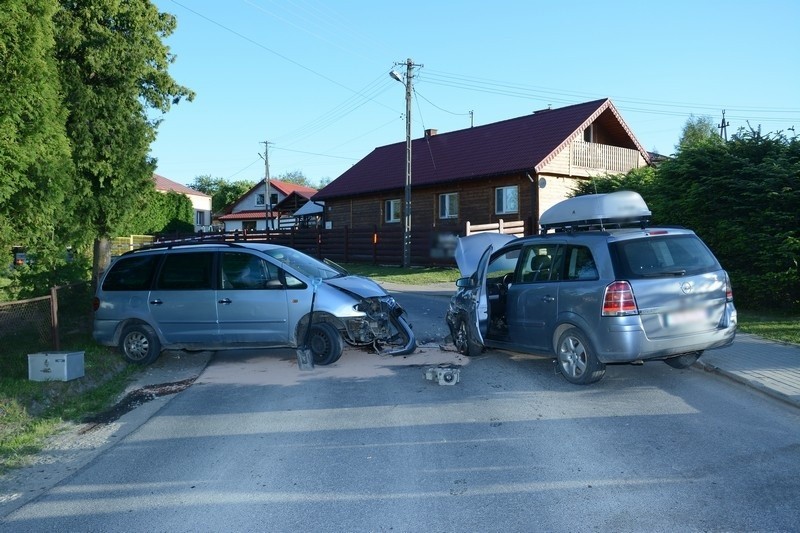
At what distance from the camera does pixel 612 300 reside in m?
6.99

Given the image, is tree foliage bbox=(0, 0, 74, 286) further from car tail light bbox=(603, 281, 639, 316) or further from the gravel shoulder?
car tail light bbox=(603, 281, 639, 316)

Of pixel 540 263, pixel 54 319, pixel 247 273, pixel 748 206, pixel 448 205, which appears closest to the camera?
pixel 540 263

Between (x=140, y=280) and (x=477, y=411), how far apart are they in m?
5.86

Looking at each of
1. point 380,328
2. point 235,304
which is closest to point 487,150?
point 380,328

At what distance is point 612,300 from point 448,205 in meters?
23.0

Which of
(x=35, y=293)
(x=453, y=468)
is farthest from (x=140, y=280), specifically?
(x=453, y=468)

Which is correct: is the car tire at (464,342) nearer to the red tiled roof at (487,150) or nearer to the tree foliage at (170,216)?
the red tiled roof at (487,150)

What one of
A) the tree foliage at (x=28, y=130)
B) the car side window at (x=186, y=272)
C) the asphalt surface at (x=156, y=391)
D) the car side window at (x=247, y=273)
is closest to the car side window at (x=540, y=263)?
the asphalt surface at (x=156, y=391)

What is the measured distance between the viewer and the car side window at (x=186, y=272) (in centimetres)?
972

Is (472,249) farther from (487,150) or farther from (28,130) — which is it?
(487,150)

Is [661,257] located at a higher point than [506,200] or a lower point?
lower

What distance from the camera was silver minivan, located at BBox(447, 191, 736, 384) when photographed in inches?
275

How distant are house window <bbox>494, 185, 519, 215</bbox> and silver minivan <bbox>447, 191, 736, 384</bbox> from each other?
1793cm

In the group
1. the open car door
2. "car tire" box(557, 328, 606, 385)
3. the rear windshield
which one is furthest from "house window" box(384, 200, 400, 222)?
the rear windshield
